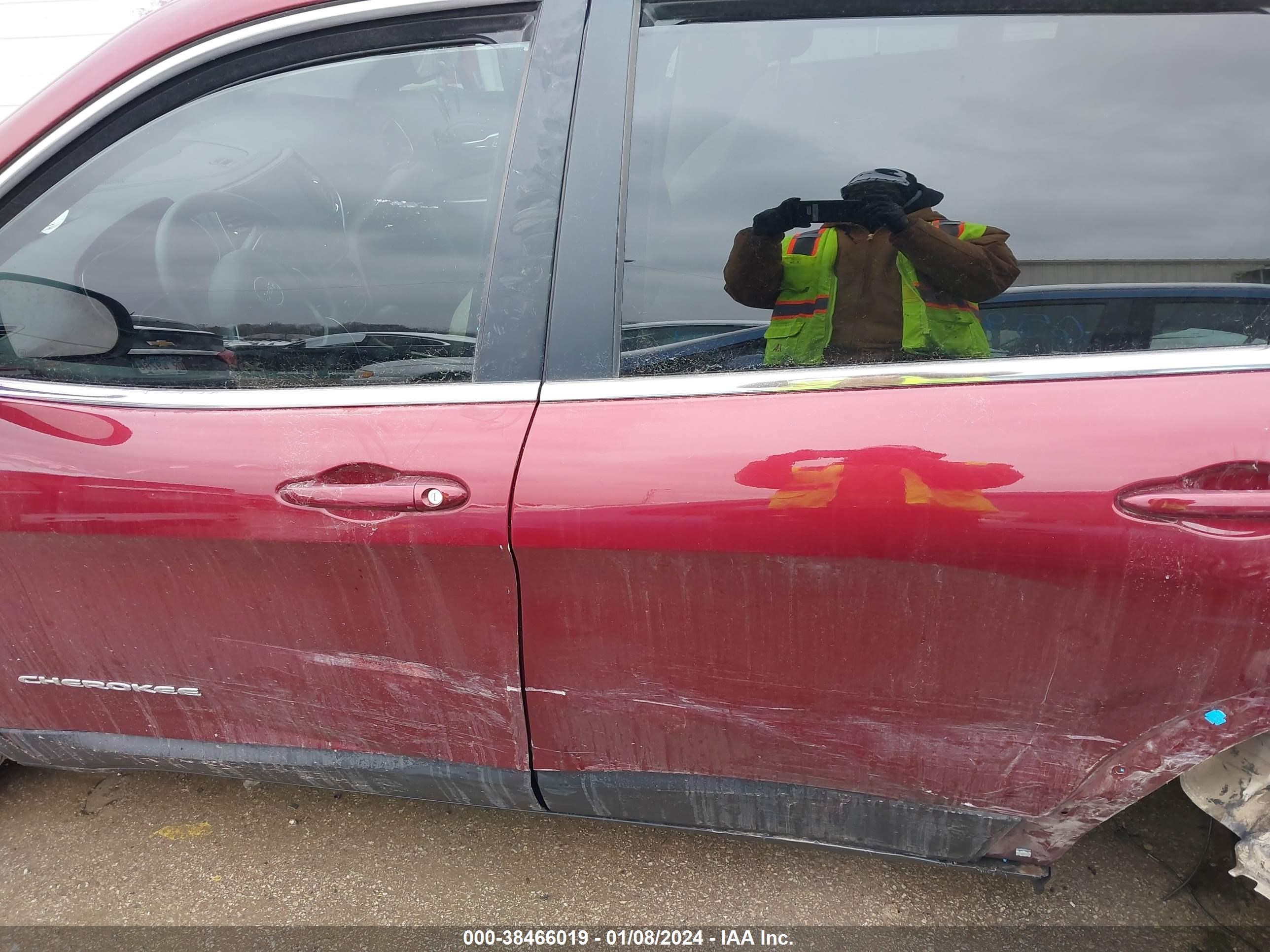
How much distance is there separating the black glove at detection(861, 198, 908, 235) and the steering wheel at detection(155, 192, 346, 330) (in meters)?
0.97

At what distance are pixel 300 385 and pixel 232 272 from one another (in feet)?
0.98

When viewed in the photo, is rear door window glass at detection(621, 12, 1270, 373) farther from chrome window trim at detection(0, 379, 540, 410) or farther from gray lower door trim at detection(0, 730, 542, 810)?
gray lower door trim at detection(0, 730, 542, 810)

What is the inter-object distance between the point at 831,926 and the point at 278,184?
197 centimetres

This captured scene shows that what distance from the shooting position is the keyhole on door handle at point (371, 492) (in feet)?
4.42

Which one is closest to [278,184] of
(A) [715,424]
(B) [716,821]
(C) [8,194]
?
(C) [8,194]

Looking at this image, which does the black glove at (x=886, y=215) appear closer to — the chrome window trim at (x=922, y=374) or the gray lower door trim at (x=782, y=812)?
the chrome window trim at (x=922, y=374)

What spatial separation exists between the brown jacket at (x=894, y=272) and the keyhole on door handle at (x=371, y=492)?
642 mm

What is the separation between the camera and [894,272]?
132 centimetres

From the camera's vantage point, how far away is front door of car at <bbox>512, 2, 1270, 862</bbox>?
1.21 meters

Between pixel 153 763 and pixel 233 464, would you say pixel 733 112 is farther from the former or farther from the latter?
pixel 153 763

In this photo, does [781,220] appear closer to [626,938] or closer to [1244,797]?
[1244,797]

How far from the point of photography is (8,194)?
1478 millimetres

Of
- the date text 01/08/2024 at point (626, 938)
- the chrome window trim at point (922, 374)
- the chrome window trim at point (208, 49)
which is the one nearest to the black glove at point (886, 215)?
the chrome window trim at point (922, 374)

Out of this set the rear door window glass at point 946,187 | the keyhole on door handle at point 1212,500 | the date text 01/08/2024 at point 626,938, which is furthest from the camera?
the date text 01/08/2024 at point 626,938
